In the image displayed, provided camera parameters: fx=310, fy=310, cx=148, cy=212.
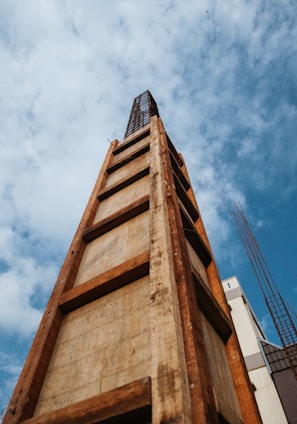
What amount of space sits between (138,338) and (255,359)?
16.2 m

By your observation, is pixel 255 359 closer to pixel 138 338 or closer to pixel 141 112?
pixel 141 112

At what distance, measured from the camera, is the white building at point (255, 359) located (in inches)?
578

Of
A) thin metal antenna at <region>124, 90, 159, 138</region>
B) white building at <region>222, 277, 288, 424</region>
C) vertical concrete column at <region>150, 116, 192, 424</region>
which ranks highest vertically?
thin metal antenna at <region>124, 90, 159, 138</region>

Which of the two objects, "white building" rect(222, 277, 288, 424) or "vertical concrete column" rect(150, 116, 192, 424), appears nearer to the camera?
"vertical concrete column" rect(150, 116, 192, 424)

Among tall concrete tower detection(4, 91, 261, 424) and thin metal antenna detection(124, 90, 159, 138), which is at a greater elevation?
thin metal antenna detection(124, 90, 159, 138)

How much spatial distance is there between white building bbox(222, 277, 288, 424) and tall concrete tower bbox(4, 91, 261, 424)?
1284cm

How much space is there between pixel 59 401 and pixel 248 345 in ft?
55.5

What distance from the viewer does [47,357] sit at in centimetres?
390

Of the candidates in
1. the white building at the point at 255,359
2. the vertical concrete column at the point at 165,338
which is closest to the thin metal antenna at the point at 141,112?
the vertical concrete column at the point at 165,338

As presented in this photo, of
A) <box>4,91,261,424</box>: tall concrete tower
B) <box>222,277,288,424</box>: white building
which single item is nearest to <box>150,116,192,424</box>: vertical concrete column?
<box>4,91,261,424</box>: tall concrete tower

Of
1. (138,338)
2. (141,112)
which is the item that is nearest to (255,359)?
(141,112)

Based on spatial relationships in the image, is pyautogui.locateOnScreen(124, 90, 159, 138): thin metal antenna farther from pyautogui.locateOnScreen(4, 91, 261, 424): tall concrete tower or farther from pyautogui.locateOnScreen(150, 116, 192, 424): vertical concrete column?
pyautogui.locateOnScreen(150, 116, 192, 424): vertical concrete column

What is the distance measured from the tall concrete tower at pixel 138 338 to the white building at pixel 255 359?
1284cm

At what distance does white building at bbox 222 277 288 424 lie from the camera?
14.7 m
